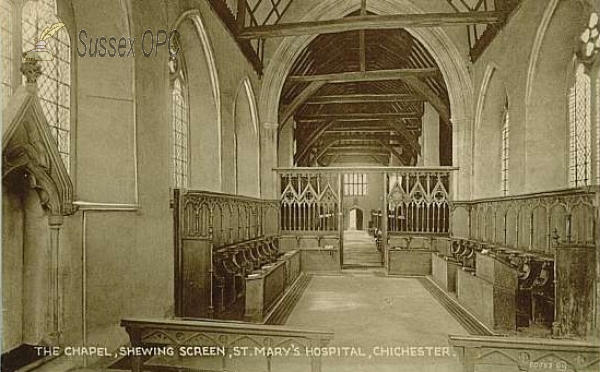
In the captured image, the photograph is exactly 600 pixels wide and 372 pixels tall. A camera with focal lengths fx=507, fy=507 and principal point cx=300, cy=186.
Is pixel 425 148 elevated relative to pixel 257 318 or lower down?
elevated

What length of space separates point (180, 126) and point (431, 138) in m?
11.2

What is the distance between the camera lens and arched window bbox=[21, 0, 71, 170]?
453 cm

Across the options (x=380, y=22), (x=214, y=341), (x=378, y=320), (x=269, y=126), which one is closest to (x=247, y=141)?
(x=269, y=126)

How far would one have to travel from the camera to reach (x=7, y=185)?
4.21 m

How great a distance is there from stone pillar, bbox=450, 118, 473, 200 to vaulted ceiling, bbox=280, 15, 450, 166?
1390 millimetres

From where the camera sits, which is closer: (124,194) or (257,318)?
(124,194)

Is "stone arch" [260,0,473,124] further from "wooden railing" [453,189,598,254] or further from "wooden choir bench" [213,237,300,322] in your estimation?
"wooden choir bench" [213,237,300,322]

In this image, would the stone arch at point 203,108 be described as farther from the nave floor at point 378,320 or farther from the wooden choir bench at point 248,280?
the nave floor at point 378,320

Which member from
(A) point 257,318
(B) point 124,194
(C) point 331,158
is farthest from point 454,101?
(C) point 331,158

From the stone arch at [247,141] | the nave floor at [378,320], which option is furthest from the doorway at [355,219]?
the nave floor at [378,320]

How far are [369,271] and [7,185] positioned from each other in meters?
9.15

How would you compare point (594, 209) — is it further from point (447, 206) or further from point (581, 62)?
point (447, 206)

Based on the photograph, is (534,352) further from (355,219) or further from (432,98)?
(355,219)

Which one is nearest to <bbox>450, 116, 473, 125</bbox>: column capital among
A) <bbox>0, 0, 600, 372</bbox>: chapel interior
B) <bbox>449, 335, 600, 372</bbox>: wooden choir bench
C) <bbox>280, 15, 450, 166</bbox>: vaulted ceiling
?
<bbox>0, 0, 600, 372</bbox>: chapel interior
